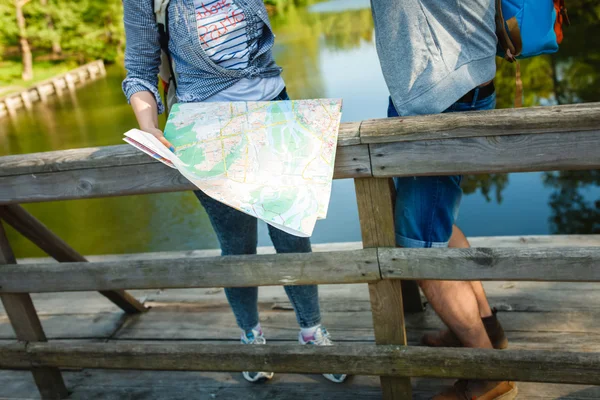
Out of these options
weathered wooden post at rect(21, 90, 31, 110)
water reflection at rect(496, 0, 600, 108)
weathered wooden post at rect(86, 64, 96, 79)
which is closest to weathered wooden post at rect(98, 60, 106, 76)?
weathered wooden post at rect(86, 64, 96, 79)

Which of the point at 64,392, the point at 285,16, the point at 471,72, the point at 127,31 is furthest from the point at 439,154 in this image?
the point at 285,16

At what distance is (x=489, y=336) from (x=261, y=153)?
86cm

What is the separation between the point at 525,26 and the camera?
4.43 ft

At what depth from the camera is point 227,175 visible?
4.62ft

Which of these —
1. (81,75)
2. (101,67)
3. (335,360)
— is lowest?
(101,67)

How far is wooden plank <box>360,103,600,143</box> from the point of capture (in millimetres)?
1210

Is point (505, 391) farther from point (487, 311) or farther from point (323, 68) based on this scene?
point (323, 68)

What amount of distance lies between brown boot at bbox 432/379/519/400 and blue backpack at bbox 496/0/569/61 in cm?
80

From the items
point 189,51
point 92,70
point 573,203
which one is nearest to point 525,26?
point 189,51

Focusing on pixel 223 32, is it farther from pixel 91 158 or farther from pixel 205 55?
pixel 91 158

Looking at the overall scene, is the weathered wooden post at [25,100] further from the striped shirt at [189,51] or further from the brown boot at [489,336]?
the brown boot at [489,336]

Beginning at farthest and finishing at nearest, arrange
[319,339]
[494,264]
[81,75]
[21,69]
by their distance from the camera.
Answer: [21,69], [81,75], [319,339], [494,264]

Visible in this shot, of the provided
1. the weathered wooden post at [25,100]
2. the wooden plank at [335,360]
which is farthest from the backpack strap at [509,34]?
the weathered wooden post at [25,100]

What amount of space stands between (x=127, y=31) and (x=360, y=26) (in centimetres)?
1046
